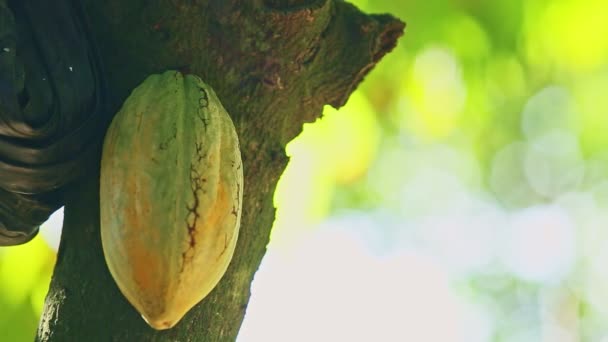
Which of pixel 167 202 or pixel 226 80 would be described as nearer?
pixel 167 202

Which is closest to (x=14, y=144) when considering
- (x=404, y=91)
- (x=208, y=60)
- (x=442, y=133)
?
(x=208, y=60)

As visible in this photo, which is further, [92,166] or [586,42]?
[586,42]

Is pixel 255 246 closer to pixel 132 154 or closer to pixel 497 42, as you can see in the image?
pixel 132 154

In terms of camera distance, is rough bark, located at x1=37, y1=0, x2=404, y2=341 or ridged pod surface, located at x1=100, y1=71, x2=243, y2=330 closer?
ridged pod surface, located at x1=100, y1=71, x2=243, y2=330

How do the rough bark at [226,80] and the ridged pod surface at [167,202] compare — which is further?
the rough bark at [226,80]

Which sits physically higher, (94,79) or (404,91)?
(404,91)
